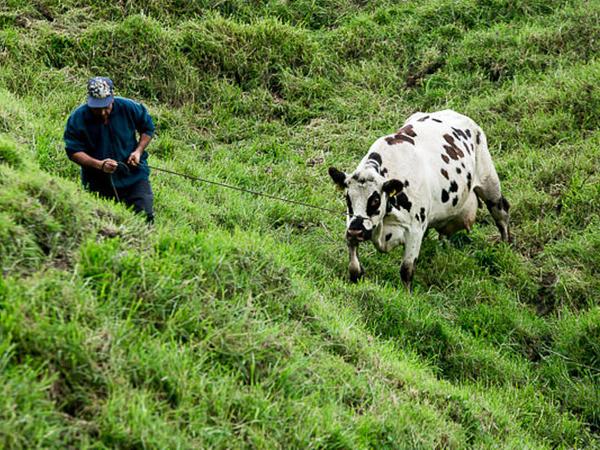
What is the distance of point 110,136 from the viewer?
326 inches

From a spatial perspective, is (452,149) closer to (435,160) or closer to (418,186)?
(435,160)

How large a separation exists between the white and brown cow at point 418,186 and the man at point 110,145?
6.82 ft

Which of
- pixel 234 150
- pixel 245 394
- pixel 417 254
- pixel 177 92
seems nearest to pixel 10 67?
pixel 177 92

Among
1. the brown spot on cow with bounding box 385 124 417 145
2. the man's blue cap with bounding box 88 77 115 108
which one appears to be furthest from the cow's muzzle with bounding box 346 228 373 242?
the man's blue cap with bounding box 88 77 115 108

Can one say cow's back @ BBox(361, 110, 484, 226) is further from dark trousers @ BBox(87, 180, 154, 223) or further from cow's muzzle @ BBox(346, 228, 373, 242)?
dark trousers @ BBox(87, 180, 154, 223)

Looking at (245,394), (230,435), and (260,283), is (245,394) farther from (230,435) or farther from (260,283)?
(260,283)

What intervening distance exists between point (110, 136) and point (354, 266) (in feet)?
9.54

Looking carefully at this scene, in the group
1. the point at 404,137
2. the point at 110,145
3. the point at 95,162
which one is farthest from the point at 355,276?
the point at 95,162

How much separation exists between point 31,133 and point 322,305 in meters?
4.57

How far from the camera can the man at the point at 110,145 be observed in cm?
800

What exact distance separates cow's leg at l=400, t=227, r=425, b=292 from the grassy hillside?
250 mm

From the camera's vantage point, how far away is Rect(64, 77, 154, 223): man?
800 cm

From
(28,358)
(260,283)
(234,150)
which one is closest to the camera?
(28,358)

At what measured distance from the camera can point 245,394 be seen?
5.70 metres
